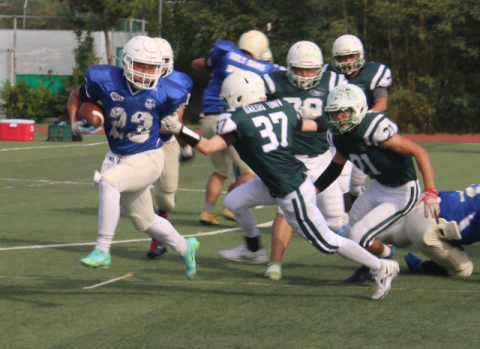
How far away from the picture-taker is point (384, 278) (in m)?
4.33

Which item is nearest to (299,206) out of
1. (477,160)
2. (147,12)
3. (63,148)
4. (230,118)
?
(230,118)

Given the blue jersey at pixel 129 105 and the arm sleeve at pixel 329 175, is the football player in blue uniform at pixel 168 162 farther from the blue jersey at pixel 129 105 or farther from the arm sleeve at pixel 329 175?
the arm sleeve at pixel 329 175

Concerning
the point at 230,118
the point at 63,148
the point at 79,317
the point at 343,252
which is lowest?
the point at 63,148

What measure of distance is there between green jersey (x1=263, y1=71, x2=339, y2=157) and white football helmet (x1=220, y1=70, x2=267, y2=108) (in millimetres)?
921

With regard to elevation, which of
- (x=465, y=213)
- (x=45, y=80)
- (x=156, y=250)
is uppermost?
(x=465, y=213)

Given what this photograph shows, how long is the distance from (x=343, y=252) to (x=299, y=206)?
1.27 feet

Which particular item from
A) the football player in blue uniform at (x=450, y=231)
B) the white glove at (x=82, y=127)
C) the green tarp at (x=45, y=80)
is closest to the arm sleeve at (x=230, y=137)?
the white glove at (x=82, y=127)

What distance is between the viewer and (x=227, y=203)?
16.4 feet

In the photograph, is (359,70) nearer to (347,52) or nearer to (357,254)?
(347,52)

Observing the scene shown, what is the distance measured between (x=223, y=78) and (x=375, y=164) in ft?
9.19

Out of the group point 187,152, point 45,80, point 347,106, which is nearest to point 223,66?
point 187,152

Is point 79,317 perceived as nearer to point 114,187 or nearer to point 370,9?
point 114,187

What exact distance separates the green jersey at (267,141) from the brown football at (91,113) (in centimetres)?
86

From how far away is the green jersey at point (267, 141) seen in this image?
4371 mm
